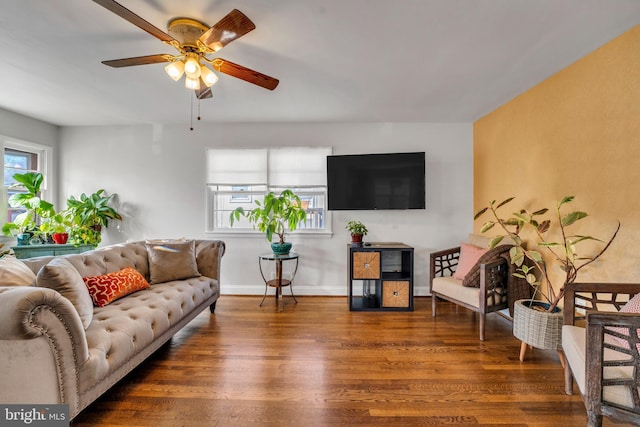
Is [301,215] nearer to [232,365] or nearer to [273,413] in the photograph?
[232,365]

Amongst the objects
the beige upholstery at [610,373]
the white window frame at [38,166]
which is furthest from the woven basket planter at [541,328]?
the white window frame at [38,166]

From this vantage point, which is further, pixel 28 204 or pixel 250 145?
pixel 250 145

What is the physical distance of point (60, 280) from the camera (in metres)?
1.70

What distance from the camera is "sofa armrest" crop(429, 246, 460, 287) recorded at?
3.25 m

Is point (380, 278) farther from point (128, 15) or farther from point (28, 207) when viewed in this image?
point (28, 207)

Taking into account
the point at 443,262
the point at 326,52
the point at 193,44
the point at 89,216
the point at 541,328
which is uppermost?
the point at 326,52

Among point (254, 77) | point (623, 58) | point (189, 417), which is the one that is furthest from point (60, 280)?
point (623, 58)

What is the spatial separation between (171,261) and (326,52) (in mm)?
2405

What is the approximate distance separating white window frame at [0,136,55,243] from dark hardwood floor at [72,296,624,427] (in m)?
2.86

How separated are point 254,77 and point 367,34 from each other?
0.83m

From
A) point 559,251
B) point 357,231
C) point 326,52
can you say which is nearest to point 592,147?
point 559,251

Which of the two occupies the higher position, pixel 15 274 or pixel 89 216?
pixel 89 216

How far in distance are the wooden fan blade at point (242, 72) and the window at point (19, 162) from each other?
11.5 feet

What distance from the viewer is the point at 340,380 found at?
1.96 metres
